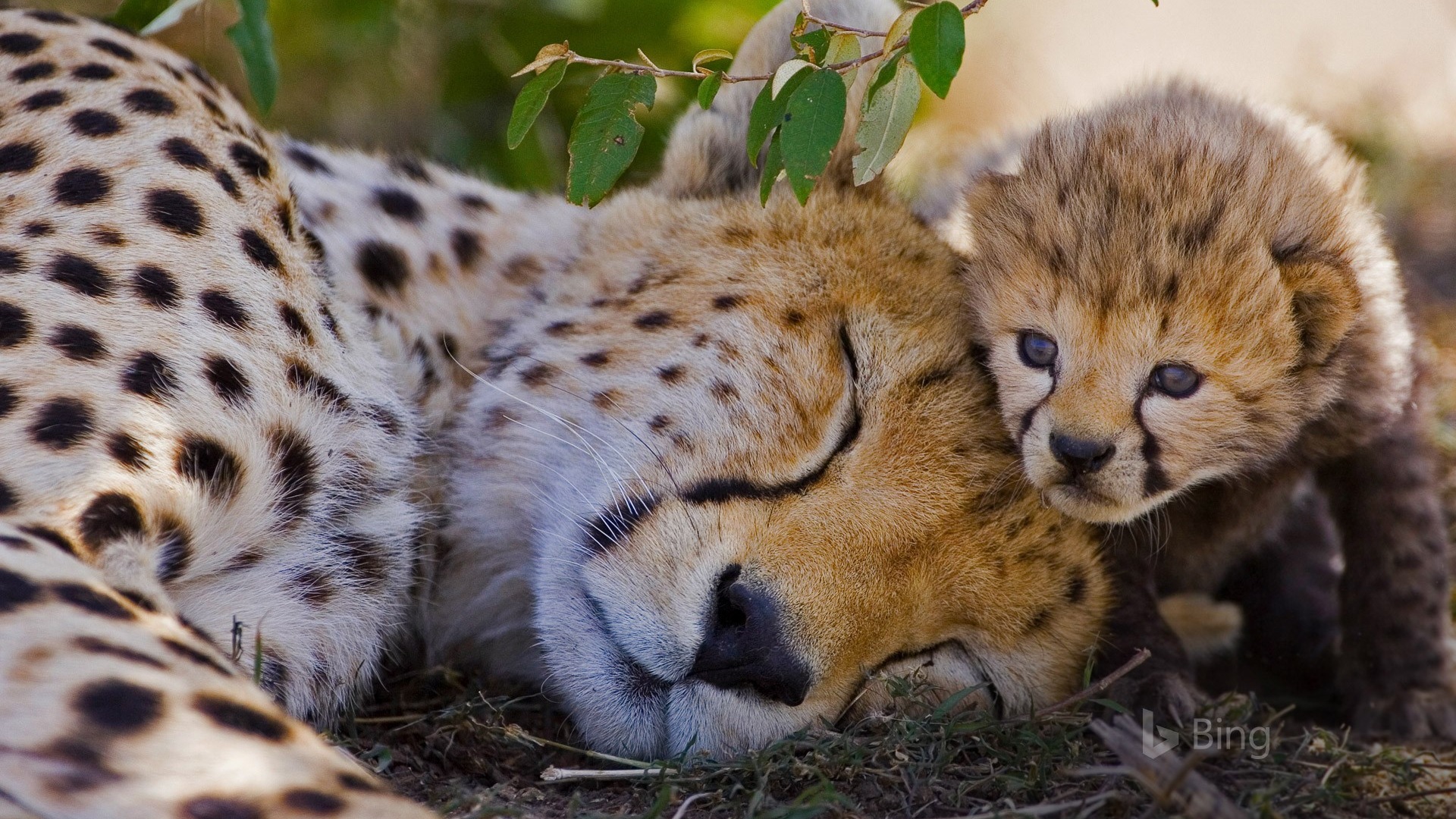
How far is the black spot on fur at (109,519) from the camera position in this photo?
61.7 inches

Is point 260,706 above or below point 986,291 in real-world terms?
below

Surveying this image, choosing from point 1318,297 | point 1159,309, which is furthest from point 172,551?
point 1318,297

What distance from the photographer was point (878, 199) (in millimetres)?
2242

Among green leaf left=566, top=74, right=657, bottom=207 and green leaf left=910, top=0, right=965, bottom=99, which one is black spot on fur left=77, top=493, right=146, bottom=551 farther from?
green leaf left=910, top=0, right=965, bottom=99

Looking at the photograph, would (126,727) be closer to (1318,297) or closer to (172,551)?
(172,551)

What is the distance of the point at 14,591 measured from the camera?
1435 mm

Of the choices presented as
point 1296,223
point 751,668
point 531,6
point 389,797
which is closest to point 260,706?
point 389,797

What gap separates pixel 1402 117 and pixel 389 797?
4.33 m

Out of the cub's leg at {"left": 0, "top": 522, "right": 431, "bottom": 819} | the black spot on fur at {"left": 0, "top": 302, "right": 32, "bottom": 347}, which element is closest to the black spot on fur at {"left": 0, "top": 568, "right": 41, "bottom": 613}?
the cub's leg at {"left": 0, "top": 522, "right": 431, "bottom": 819}

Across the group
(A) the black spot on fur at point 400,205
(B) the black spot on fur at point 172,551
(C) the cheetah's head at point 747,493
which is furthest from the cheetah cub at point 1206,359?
(B) the black spot on fur at point 172,551

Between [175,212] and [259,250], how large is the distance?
12 centimetres

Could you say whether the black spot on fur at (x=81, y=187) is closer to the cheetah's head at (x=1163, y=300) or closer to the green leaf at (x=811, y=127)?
the green leaf at (x=811, y=127)

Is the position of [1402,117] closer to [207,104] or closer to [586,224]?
[586,224]

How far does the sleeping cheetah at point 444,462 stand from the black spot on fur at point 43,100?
2cm
